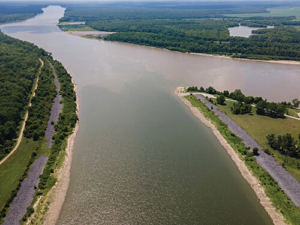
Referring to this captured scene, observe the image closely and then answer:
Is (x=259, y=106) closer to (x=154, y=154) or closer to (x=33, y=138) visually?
(x=154, y=154)

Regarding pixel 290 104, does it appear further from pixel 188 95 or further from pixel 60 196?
pixel 60 196

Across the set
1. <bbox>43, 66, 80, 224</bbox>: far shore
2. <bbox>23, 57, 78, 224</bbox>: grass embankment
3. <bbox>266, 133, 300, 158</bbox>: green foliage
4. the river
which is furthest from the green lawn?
<bbox>23, 57, 78, 224</bbox>: grass embankment

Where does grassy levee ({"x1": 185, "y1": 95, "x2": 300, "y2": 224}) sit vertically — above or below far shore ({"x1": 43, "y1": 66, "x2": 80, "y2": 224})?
above

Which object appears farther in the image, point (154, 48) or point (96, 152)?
point (154, 48)

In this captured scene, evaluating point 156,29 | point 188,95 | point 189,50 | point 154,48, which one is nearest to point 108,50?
point 154,48

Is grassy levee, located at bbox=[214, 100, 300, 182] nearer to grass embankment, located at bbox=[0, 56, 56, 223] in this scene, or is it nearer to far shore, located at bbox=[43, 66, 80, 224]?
far shore, located at bbox=[43, 66, 80, 224]


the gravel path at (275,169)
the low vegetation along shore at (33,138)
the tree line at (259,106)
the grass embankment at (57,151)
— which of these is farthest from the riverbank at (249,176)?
the grass embankment at (57,151)

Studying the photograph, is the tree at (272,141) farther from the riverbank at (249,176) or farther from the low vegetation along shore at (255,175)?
the riverbank at (249,176)

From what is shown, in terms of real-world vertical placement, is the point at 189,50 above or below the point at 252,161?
above
